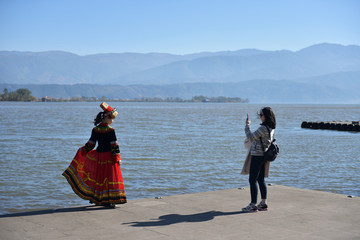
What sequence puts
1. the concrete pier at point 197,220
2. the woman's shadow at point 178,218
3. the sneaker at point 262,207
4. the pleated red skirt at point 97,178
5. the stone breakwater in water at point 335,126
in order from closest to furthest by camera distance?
the concrete pier at point 197,220
the woman's shadow at point 178,218
the sneaker at point 262,207
the pleated red skirt at point 97,178
the stone breakwater in water at point 335,126

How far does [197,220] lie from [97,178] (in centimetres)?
225

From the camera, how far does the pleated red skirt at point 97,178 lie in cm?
974

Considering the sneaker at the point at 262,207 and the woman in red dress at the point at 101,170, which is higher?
the woman in red dress at the point at 101,170

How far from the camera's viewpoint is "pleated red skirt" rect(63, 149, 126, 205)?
9.74 meters

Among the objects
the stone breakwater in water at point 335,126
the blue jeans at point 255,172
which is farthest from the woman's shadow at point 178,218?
the stone breakwater in water at point 335,126

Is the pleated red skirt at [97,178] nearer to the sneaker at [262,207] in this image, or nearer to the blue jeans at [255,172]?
the blue jeans at [255,172]

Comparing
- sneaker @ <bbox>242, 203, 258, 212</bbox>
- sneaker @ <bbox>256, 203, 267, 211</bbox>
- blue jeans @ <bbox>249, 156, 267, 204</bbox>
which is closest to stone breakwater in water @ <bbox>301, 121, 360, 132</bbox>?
blue jeans @ <bbox>249, 156, 267, 204</bbox>

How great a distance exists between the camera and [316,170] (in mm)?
20234

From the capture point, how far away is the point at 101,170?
9797 millimetres

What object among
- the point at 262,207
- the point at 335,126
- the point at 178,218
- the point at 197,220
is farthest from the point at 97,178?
the point at 335,126

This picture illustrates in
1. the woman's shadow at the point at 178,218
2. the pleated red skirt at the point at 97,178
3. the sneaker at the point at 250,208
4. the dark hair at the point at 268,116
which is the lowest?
the woman's shadow at the point at 178,218

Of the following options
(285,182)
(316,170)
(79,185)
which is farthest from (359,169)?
(79,185)

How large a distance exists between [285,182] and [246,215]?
7.99 meters

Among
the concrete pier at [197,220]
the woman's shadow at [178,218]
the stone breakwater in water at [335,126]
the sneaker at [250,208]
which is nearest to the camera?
the concrete pier at [197,220]
